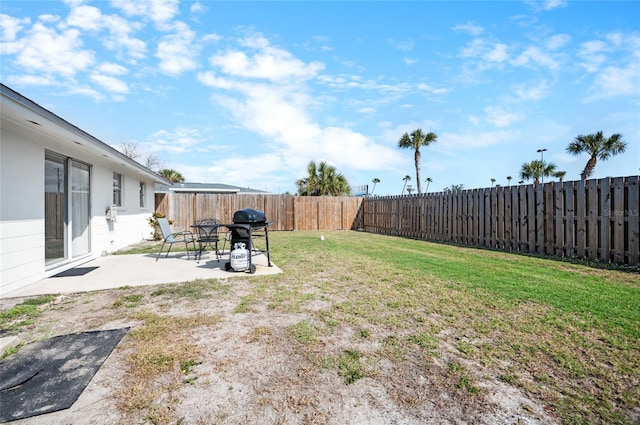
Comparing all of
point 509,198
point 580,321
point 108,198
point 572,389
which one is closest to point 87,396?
point 572,389

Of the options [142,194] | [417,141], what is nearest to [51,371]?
[142,194]

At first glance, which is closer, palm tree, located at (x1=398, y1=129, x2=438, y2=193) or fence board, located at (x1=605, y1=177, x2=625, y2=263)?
fence board, located at (x1=605, y1=177, x2=625, y2=263)

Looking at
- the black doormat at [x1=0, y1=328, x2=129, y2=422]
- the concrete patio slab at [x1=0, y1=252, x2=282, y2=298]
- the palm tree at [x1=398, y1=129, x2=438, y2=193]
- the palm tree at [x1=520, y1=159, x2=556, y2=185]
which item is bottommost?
the black doormat at [x1=0, y1=328, x2=129, y2=422]

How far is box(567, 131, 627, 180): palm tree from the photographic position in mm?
20641

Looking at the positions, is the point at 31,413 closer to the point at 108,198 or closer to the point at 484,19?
the point at 108,198

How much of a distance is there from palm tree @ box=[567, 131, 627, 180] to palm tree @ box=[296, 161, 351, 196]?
1790cm

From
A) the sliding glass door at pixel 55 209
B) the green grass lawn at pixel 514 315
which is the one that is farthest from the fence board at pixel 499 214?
the sliding glass door at pixel 55 209

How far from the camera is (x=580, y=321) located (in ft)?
9.66

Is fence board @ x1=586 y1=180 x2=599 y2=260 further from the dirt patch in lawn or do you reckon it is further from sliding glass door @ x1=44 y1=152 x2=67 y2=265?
sliding glass door @ x1=44 y1=152 x2=67 y2=265

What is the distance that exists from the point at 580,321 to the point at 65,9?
10220mm

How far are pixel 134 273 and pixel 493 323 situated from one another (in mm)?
5765

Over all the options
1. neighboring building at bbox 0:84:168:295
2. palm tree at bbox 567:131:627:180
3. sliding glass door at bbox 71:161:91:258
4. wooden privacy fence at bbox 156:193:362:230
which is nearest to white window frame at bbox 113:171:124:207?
neighboring building at bbox 0:84:168:295

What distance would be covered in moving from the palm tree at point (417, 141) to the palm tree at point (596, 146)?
10536 mm

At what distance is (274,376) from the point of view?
2070 mm
